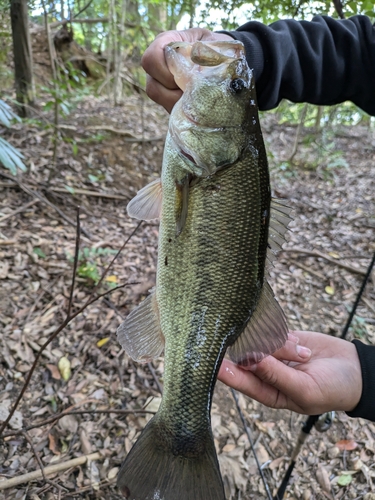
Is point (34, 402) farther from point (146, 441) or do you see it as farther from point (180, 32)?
point (180, 32)

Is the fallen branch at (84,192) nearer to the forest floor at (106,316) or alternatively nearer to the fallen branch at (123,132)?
the forest floor at (106,316)

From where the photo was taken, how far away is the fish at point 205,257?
1.42m

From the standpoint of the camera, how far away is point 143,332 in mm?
1629

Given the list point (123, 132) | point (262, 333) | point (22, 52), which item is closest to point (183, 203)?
point (262, 333)

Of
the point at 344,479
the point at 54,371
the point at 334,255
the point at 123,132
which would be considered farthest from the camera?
the point at 123,132

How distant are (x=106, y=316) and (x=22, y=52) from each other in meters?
4.15

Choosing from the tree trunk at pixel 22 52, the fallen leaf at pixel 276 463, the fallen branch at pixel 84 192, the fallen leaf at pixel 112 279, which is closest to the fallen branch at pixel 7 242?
the fallen branch at pixel 84 192

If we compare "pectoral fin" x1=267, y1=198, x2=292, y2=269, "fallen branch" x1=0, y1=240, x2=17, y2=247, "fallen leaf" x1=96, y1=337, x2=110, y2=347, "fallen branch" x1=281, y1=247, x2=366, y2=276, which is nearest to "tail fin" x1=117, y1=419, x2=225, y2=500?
"pectoral fin" x1=267, y1=198, x2=292, y2=269

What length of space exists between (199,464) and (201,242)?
36.6 inches

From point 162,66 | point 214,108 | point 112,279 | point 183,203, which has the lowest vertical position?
point 112,279

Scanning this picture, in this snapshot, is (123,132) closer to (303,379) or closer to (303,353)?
(303,353)

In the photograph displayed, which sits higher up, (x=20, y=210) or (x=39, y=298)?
(x=20, y=210)

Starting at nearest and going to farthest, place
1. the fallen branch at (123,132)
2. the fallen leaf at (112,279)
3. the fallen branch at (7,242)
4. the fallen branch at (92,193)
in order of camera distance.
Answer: the fallen branch at (7,242), the fallen leaf at (112,279), the fallen branch at (92,193), the fallen branch at (123,132)

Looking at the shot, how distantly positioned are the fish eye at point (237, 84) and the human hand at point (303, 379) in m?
1.24
